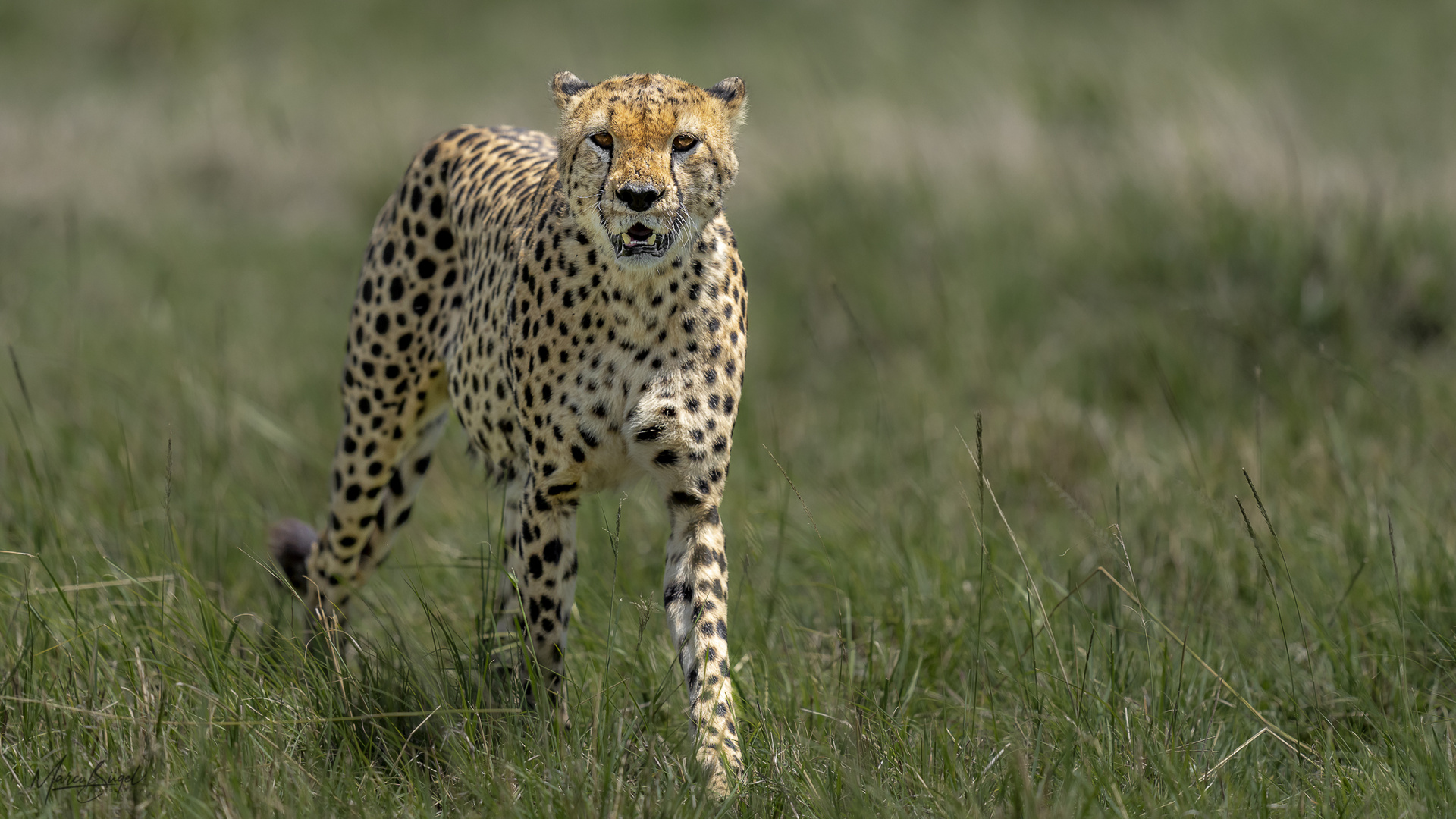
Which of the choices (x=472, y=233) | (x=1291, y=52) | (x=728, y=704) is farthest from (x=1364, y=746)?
(x=1291, y=52)

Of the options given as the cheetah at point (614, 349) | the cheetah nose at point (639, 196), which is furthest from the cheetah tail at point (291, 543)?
the cheetah nose at point (639, 196)

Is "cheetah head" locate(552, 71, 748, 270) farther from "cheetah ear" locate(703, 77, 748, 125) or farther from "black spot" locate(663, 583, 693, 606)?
"black spot" locate(663, 583, 693, 606)

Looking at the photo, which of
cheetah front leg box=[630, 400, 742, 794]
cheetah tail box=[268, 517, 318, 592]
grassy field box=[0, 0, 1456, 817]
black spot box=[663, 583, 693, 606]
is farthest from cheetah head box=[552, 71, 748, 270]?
cheetah tail box=[268, 517, 318, 592]

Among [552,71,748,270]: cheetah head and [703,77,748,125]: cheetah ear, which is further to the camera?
[703,77,748,125]: cheetah ear

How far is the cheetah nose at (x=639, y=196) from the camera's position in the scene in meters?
2.35

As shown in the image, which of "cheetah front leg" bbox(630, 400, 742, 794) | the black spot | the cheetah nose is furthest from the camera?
the black spot

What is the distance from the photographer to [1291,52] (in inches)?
439

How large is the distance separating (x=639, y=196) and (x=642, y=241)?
11 cm

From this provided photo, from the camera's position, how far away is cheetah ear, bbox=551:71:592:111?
270cm

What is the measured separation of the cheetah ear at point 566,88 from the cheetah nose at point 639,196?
41cm

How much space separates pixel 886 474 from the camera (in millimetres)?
4383

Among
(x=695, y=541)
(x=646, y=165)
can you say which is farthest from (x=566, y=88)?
(x=695, y=541)

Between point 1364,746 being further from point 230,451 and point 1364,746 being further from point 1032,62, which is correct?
point 1032,62

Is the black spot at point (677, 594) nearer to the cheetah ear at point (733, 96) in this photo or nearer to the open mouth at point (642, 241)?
the open mouth at point (642, 241)
